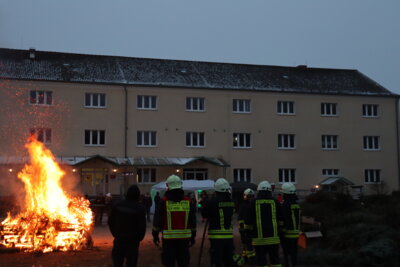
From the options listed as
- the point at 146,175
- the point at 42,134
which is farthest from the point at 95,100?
the point at 146,175

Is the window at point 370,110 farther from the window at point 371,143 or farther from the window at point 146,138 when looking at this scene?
the window at point 146,138

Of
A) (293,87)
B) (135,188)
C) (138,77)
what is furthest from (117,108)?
(135,188)

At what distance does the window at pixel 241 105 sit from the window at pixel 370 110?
1019cm

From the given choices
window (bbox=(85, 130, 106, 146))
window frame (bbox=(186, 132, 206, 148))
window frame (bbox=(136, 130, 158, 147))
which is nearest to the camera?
window (bbox=(85, 130, 106, 146))

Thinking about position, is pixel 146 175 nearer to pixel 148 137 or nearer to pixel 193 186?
pixel 148 137

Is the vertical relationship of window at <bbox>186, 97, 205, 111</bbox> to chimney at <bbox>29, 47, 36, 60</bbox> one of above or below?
below

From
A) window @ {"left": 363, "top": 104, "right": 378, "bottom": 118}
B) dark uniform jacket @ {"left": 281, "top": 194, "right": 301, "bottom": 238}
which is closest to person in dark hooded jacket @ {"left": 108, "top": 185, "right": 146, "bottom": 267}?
dark uniform jacket @ {"left": 281, "top": 194, "right": 301, "bottom": 238}

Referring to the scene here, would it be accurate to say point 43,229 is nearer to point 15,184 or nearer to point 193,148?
point 15,184

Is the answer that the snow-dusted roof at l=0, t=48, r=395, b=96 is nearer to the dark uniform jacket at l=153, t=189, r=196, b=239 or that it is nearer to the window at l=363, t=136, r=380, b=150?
the window at l=363, t=136, r=380, b=150

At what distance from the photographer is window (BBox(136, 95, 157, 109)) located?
38.5 m

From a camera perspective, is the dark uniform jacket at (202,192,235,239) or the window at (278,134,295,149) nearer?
the dark uniform jacket at (202,192,235,239)

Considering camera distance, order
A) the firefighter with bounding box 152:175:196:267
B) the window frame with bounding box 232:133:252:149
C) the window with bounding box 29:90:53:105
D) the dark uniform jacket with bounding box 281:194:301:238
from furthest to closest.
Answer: the window frame with bounding box 232:133:252:149, the window with bounding box 29:90:53:105, the dark uniform jacket with bounding box 281:194:301:238, the firefighter with bounding box 152:175:196:267

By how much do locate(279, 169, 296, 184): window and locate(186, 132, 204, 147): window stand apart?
22.1 ft

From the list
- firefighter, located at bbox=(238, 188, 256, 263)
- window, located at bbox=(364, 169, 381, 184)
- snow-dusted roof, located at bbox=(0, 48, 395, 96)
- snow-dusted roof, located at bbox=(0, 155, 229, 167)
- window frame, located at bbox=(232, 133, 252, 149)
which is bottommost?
firefighter, located at bbox=(238, 188, 256, 263)
